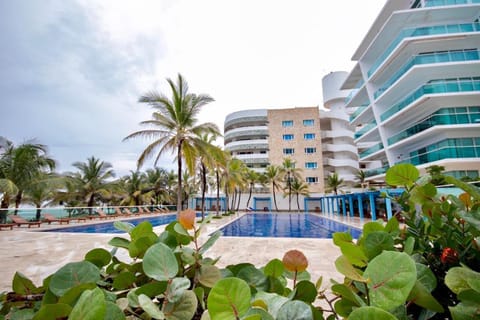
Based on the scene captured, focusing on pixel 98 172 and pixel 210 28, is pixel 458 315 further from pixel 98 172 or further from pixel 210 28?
pixel 98 172

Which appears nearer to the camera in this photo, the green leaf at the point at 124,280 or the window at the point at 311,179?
the green leaf at the point at 124,280

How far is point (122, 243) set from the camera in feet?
2.02

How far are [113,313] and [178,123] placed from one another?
455 inches

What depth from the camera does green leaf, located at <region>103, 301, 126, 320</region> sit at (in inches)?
12.3

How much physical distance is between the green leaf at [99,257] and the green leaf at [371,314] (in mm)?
604

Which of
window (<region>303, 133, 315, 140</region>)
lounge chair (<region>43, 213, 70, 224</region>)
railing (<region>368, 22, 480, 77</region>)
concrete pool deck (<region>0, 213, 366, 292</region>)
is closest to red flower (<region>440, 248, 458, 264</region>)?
concrete pool deck (<region>0, 213, 366, 292</region>)

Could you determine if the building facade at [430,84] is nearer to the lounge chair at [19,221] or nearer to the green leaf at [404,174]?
the green leaf at [404,174]

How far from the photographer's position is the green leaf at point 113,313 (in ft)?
1.03

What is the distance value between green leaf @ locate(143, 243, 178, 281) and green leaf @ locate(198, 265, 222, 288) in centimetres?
8

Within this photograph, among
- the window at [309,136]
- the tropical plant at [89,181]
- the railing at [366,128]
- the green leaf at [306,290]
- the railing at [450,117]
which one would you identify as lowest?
the green leaf at [306,290]

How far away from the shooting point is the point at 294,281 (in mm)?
522

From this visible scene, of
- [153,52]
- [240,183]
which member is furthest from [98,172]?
[153,52]

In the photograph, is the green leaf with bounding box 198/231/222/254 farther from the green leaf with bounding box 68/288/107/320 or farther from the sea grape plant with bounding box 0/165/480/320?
the green leaf with bounding box 68/288/107/320

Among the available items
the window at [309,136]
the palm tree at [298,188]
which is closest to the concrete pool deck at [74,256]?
the palm tree at [298,188]
